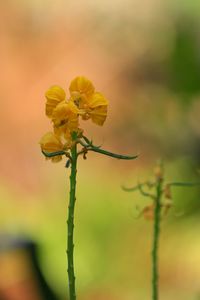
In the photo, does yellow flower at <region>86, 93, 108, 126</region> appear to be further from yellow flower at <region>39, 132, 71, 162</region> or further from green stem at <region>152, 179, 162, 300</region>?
green stem at <region>152, 179, 162, 300</region>

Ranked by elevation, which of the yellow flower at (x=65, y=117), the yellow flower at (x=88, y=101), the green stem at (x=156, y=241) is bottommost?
the green stem at (x=156, y=241)

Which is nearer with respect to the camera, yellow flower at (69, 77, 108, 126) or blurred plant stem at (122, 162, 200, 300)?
yellow flower at (69, 77, 108, 126)

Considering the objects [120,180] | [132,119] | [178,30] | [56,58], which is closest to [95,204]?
[120,180]

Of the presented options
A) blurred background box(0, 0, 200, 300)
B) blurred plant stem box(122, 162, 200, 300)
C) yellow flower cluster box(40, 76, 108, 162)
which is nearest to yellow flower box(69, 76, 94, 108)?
yellow flower cluster box(40, 76, 108, 162)

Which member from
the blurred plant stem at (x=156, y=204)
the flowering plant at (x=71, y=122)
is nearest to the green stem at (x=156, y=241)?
the blurred plant stem at (x=156, y=204)

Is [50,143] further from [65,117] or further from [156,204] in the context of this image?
[156,204]

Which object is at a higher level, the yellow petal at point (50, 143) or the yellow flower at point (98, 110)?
the yellow flower at point (98, 110)

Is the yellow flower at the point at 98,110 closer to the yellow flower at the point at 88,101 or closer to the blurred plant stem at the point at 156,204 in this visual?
the yellow flower at the point at 88,101
